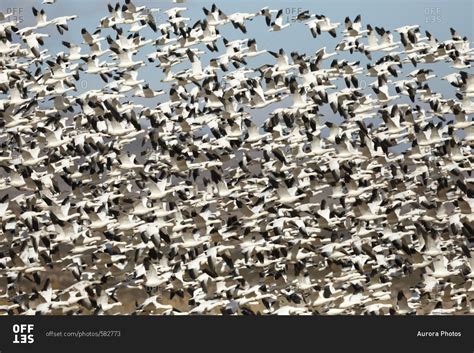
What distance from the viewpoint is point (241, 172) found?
3712 cm

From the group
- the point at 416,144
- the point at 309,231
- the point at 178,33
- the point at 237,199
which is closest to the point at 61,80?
the point at 178,33

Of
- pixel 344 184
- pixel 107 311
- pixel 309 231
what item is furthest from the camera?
pixel 344 184

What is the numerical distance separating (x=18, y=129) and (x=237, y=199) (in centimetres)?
676

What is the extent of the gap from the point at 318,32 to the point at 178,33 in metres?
4.40

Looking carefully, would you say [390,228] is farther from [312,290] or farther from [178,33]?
[178,33]

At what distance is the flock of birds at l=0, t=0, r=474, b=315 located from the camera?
34562 mm

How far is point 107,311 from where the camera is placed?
3294 cm

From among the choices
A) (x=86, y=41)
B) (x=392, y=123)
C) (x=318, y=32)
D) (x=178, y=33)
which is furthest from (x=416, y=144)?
(x=86, y=41)

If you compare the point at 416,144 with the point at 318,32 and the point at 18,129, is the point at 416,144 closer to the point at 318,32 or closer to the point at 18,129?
the point at 318,32

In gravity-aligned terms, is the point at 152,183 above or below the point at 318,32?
below

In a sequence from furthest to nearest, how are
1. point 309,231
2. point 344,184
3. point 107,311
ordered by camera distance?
point 344,184 → point 309,231 → point 107,311

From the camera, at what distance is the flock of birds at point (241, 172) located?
34.6m

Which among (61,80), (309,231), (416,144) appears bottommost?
(309,231)

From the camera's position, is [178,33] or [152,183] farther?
[178,33]
